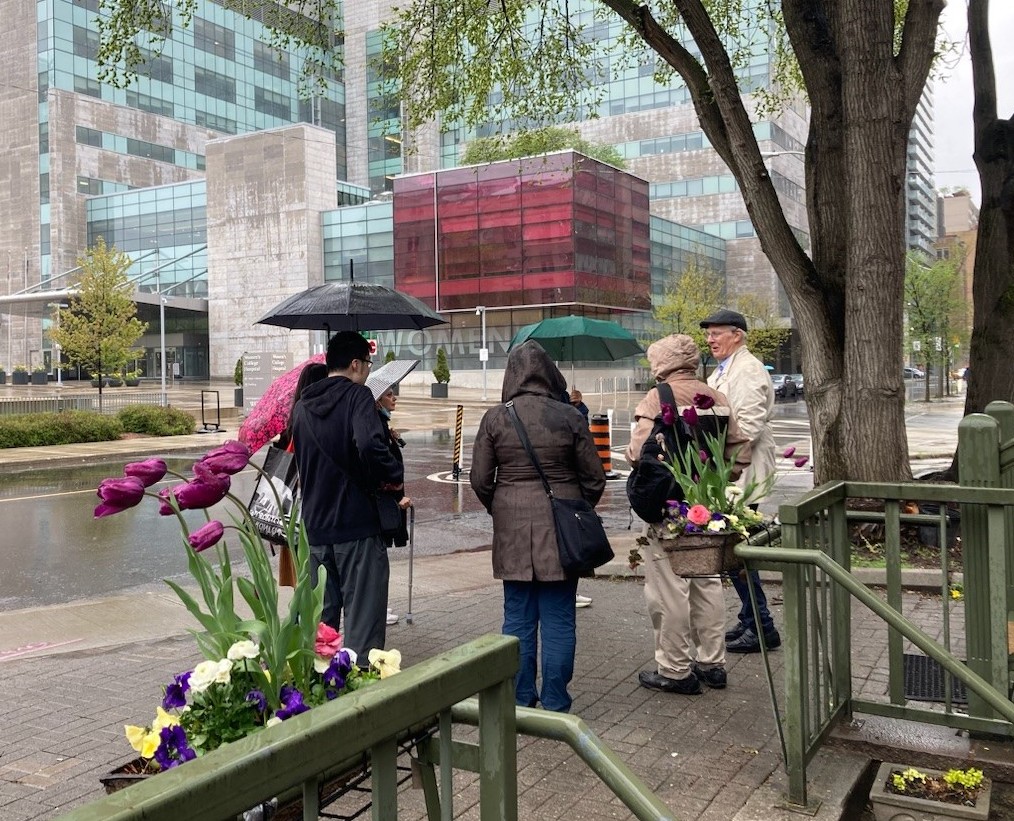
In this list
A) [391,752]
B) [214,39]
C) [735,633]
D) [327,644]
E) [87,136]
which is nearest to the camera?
[391,752]

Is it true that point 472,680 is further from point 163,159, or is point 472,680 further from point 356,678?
point 163,159

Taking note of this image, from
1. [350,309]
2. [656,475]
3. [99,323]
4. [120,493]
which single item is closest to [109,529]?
[350,309]

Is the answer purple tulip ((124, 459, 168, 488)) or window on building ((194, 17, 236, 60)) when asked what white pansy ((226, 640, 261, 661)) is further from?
window on building ((194, 17, 236, 60))

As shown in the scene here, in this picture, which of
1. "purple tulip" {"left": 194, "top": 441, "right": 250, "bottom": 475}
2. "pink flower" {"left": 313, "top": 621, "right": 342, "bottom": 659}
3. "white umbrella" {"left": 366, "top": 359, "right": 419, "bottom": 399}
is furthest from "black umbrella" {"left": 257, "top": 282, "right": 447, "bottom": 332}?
"pink flower" {"left": 313, "top": 621, "right": 342, "bottom": 659}

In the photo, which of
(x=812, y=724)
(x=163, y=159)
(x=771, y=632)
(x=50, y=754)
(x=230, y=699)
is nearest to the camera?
(x=230, y=699)

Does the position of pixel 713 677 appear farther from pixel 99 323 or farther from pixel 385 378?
pixel 99 323

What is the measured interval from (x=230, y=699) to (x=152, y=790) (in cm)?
107

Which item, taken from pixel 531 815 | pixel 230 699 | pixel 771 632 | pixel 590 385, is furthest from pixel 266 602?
pixel 590 385

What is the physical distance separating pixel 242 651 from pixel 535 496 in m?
2.66

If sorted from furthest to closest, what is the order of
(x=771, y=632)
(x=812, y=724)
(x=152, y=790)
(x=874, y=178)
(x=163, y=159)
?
(x=163, y=159), (x=874, y=178), (x=771, y=632), (x=812, y=724), (x=152, y=790)

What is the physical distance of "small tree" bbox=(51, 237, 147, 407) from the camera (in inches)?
1330

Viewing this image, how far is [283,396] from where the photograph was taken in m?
6.08

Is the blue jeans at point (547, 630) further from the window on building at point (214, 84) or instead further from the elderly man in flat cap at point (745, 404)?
the window on building at point (214, 84)

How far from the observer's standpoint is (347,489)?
16.7ft
